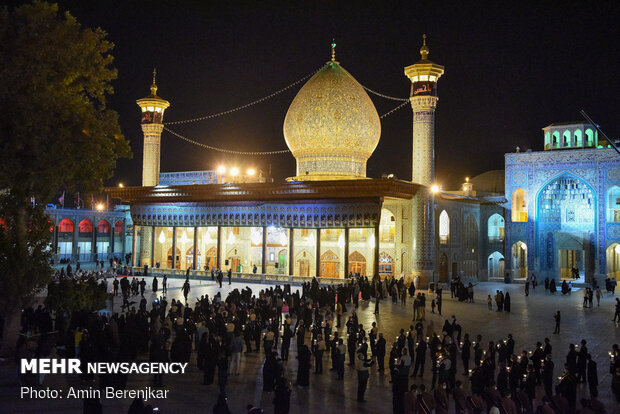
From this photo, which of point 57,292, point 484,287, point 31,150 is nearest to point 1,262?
point 57,292

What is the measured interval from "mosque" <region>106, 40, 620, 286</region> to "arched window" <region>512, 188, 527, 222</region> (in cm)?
13

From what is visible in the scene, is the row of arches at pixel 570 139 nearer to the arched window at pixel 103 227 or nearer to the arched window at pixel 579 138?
the arched window at pixel 579 138

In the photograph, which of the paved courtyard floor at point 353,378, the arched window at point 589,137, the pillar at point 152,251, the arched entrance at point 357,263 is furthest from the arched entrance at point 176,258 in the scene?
the arched window at point 589,137

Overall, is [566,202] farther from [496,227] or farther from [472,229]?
[496,227]

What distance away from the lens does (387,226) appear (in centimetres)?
3319

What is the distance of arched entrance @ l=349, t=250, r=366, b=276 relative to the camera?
107ft

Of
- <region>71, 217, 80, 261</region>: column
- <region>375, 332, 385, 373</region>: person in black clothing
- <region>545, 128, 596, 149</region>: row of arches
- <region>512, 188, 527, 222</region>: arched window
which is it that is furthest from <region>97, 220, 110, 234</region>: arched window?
<region>375, 332, 385, 373</region>: person in black clothing

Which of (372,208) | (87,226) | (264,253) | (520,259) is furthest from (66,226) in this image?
(520,259)

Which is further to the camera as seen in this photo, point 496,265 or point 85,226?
point 85,226

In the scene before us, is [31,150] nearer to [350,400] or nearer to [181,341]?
[181,341]

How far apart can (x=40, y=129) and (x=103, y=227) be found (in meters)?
41.0

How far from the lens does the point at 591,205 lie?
34.9 meters

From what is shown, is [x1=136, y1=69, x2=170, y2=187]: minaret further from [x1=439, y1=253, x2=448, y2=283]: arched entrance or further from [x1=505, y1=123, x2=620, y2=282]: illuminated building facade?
[x1=505, y1=123, x2=620, y2=282]: illuminated building facade

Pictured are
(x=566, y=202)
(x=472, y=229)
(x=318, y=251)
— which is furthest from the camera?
(x=472, y=229)
